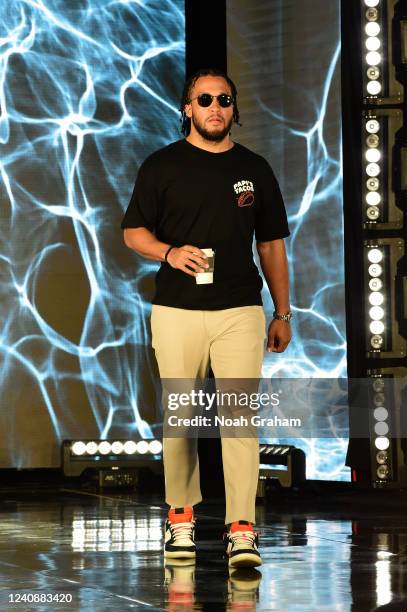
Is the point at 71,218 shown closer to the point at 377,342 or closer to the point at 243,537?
the point at 377,342

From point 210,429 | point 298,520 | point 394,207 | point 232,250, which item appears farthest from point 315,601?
point 210,429

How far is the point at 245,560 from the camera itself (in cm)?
Result: 327

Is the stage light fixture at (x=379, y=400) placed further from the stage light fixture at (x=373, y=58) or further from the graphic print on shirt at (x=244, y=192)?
the graphic print on shirt at (x=244, y=192)

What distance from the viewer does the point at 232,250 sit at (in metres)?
3.53

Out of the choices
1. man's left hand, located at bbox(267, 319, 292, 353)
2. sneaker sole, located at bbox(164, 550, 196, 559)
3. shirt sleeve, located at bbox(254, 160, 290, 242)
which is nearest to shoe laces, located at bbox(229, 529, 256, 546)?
sneaker sole, located at bbox(164, 550, 196, 559)

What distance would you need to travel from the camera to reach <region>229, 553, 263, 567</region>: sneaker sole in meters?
3.27

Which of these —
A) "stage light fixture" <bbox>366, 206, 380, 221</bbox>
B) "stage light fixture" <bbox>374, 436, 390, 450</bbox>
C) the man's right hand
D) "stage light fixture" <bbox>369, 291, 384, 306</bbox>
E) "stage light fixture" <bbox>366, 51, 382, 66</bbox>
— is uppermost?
"stage light fixture" <bbox>366, 51, 382, 66</bbox>

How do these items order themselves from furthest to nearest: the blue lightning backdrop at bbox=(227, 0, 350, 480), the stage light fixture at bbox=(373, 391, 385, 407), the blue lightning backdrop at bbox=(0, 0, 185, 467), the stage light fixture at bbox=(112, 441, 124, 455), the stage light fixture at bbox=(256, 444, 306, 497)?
the blue lightning backdrop at bbox=(0, 0, 185, 467) → the stage light fixture at bbox=(112, 441, 124, 455) → the blue lightning backdrop at bbox=(227, 0, 350, 480) → the stage light fixture at bbox=(256, 444, 306, 497) → the stage light fixture at bbox=(373, 391, 385, 407)

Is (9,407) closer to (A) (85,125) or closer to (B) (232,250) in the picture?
(A) (85,125)

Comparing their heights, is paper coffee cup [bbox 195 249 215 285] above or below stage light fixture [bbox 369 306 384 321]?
below

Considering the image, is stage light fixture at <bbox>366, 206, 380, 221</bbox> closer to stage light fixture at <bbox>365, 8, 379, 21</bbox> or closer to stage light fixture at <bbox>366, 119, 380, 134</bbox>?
stage light fixture at <bbox>366, 119, 380, 134</bbox>

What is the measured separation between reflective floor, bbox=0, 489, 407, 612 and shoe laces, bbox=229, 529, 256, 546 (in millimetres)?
77

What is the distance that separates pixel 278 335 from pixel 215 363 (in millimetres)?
221

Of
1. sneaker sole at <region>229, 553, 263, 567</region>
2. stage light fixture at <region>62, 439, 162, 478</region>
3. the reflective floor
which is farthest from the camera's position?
stage light fixture at <region>62, 439, 162, 478</region>
